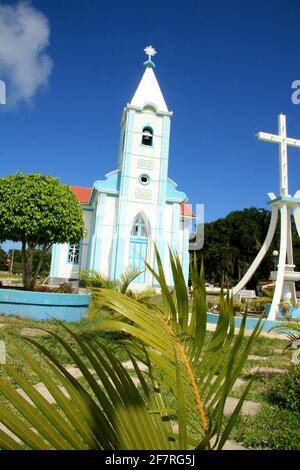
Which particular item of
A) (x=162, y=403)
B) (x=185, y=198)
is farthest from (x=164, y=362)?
(x=185, y=198)

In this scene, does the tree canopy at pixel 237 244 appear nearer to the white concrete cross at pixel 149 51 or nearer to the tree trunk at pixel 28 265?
the white concrete cross at pixel 149 51

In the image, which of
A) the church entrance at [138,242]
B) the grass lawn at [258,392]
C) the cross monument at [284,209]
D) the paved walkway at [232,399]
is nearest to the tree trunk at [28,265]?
the grass lawn at [258,392]

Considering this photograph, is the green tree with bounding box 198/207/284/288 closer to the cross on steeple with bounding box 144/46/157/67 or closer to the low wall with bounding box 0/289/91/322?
the cross on steeple with bounding box 144/46/157/67

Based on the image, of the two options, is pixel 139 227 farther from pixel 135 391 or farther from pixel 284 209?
pixel 135 391

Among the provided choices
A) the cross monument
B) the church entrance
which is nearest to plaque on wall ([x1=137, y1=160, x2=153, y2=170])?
the church entrance

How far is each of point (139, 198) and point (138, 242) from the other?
2.67 metres

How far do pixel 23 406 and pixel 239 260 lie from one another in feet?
117

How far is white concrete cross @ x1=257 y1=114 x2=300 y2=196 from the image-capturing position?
41.0 ft

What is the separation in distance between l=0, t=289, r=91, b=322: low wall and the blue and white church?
32.8 ft

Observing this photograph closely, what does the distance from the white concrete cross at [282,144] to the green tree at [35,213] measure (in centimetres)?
707

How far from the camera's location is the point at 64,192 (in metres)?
10.9

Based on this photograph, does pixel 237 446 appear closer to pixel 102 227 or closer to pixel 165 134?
pixel 102 227

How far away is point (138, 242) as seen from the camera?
20922mm

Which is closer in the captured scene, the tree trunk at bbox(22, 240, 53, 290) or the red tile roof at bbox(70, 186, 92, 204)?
the tree trunk at bbox(22, 240, 53, 290)
